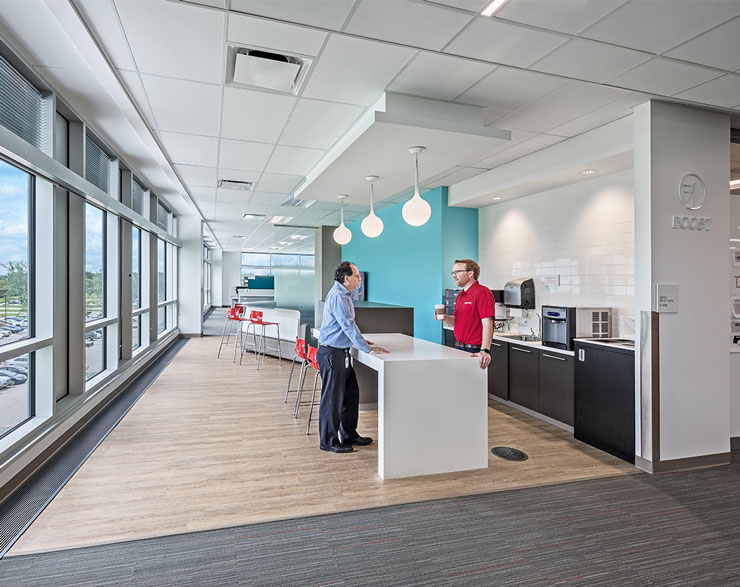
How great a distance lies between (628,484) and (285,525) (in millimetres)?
2387

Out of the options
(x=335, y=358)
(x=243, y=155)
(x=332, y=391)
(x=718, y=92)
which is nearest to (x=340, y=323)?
(x=335, y=358)

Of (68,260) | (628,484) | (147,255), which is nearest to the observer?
(628,484)

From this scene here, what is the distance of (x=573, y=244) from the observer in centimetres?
509

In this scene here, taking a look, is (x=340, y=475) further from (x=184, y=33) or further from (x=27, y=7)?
(x=27, y=7)

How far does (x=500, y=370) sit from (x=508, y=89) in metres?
3.20

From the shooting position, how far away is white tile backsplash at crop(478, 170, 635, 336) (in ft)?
14.7

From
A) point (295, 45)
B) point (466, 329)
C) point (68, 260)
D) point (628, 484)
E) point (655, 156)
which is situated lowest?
point (628, 484)

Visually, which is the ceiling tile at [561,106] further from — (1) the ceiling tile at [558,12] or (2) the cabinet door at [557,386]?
(2) the cabinet door at [557,386]

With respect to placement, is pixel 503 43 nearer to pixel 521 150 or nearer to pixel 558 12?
pixel 558 12

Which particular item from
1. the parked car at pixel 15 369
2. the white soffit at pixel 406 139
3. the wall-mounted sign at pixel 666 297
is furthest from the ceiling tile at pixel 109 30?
the wall-mounted sign at pixel 666 297

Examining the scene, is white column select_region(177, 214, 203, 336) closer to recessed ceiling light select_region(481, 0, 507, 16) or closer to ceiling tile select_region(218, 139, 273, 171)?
ceiling tile select_region(218, 139, 273, 171)

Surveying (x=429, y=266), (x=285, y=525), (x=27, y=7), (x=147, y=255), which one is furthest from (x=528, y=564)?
(x=147, y=255)

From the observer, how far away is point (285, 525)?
2.64 m

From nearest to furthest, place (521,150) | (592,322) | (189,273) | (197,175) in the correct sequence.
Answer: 1. (592,322)
2. (521,150)
3. (197,175)
4. (189,273)
